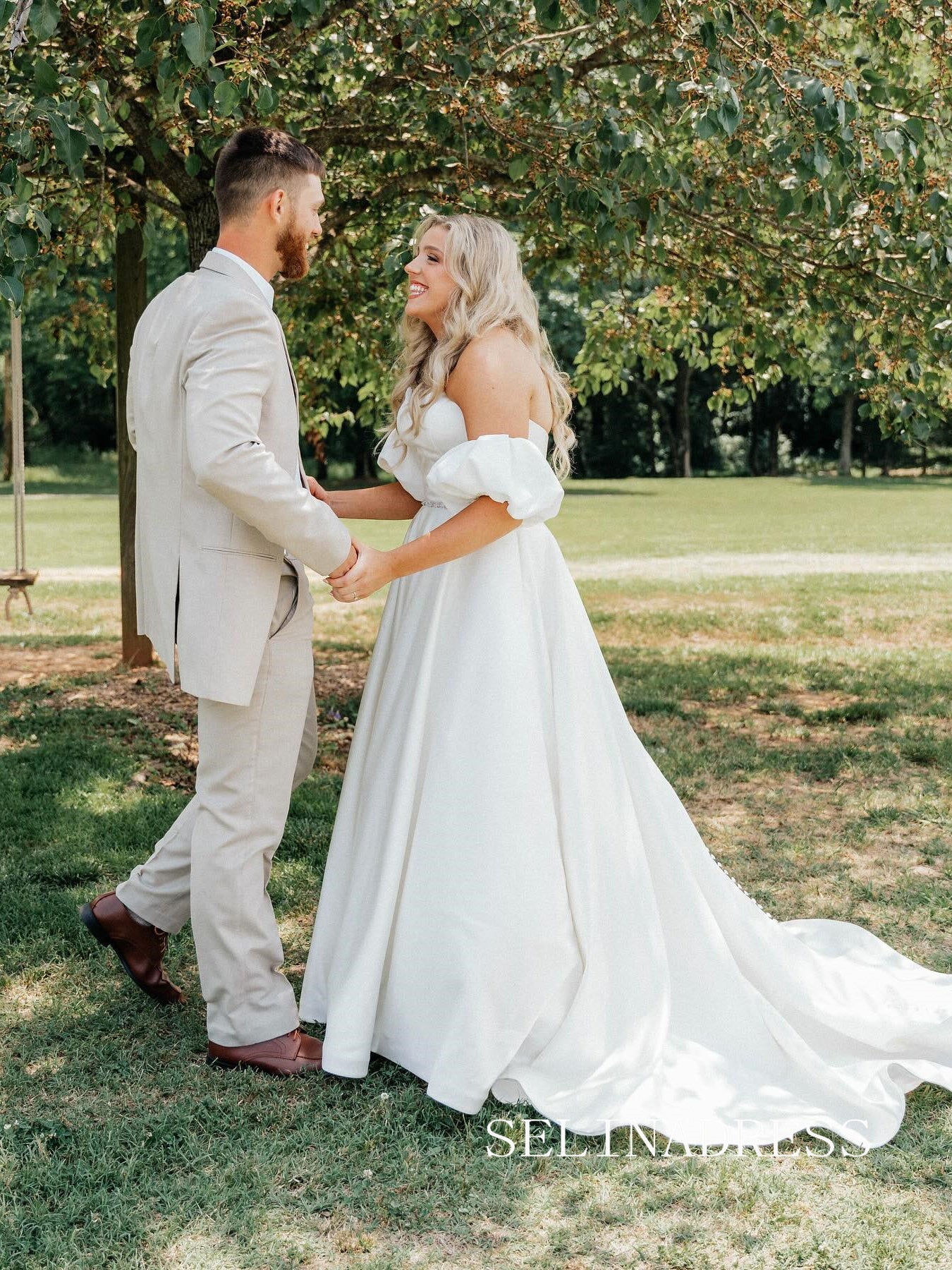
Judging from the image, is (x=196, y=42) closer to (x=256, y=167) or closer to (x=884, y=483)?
(x=256, y=167)

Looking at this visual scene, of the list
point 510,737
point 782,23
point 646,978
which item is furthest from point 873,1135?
point 782,23

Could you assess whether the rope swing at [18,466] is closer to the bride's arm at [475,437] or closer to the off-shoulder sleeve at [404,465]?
the off-shoulder sleeve at [404,465]

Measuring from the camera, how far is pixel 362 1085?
11.0 feet

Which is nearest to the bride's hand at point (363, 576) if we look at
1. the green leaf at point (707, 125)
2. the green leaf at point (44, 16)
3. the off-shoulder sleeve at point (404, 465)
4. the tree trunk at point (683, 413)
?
the off-shoulder sleeve at point (404, 465)

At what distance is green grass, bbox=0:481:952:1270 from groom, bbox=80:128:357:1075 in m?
0.36

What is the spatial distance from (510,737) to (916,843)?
9.30 feet

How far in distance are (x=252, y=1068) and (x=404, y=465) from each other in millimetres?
1734

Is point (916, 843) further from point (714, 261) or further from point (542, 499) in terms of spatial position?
point (714, 261)

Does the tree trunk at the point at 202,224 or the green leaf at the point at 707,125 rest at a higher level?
the tree trunk at the point at 202,224

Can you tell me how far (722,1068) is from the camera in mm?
3389

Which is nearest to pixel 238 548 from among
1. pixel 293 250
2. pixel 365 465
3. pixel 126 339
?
pixel 293 250

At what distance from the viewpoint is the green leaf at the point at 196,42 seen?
3705 millimetres

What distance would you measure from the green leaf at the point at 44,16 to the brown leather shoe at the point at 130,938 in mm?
2466

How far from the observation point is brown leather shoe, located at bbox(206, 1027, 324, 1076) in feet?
11.1
